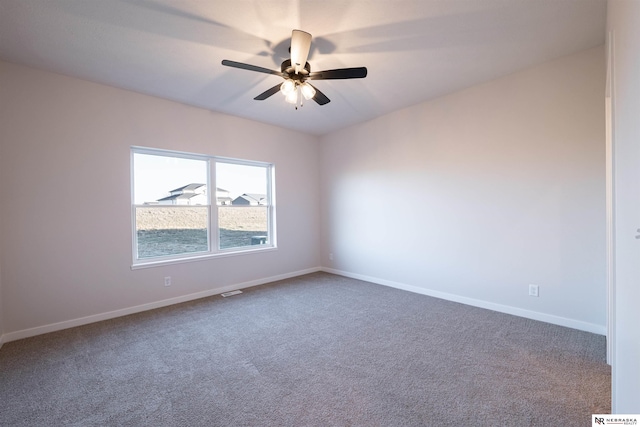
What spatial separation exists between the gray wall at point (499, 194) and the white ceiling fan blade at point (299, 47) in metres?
2.38

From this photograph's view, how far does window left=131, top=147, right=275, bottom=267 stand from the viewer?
3.70 meters

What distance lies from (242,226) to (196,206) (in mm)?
844

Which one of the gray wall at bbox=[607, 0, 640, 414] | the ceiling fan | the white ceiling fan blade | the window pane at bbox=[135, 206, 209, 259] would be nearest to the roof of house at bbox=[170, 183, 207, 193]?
the window pane at bbox=[135, 206, 209, 259]

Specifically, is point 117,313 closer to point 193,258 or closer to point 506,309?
point 193,258

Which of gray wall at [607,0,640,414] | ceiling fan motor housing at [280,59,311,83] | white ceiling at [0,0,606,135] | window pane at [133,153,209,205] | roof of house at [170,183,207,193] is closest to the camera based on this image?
gray wall at [607,0,640,414]

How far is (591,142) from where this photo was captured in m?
2.75

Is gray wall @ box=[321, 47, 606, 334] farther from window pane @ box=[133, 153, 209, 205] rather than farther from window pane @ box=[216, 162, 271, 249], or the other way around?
window pane @ box=[133, 153, 209, 205]

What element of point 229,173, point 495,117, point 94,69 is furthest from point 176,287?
point 495,117

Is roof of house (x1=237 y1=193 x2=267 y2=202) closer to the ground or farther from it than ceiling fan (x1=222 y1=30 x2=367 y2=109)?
closer to the ground

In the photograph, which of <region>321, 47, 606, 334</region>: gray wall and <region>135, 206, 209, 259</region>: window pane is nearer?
<region>321, 47, 606, 334</region>: gray wall

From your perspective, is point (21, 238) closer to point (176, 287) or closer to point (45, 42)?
point (176, 287)

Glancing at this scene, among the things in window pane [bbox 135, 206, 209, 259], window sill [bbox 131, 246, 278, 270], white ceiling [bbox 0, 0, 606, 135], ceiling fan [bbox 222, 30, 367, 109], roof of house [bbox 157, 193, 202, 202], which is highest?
white ceiling [bbox 0, 0, 606, 135]

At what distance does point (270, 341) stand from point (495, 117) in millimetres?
3674

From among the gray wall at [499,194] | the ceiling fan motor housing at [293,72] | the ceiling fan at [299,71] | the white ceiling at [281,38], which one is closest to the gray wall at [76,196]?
the white ceiling at [281,38]
